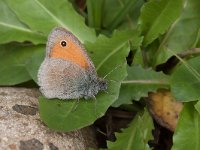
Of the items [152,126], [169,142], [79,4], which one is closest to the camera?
[152,126]

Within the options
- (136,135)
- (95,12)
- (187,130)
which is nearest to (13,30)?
(95,12)

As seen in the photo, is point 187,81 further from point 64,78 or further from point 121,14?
point 121,14

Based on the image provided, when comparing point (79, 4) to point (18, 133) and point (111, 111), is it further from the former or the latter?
point (18, 133)

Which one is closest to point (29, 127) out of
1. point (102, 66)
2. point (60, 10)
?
point (102, 66)

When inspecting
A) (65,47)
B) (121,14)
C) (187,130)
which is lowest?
(187,130)

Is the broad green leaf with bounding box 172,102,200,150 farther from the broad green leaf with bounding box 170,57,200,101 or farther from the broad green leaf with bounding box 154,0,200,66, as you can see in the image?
the broad green leaf with bounding box 154,0,200,66

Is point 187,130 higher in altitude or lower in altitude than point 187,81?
lower

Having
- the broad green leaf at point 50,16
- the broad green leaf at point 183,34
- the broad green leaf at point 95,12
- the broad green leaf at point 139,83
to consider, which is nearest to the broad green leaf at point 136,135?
the broad green leaf at point 139,83
